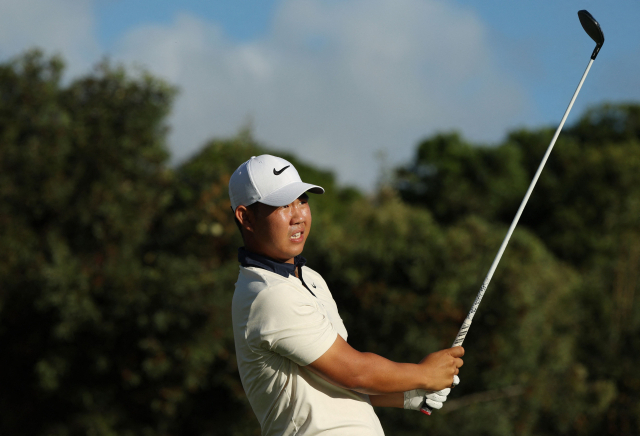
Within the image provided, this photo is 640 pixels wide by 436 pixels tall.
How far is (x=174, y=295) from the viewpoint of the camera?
44.0ft

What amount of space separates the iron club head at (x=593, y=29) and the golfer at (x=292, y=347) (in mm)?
1636

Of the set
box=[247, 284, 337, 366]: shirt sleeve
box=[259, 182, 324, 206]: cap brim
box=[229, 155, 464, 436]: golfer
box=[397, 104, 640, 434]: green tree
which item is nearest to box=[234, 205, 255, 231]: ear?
box=[229, 155, 464, 436]: golfer

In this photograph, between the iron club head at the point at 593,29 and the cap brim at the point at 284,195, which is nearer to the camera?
the cap brim at the point at 284,195

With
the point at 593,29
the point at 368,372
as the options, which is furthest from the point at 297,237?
the point at 593,29

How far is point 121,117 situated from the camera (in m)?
14.8

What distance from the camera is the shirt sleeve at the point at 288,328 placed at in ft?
8.13

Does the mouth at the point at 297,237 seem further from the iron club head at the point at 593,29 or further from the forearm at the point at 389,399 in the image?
the iron club head at the point at 593,29

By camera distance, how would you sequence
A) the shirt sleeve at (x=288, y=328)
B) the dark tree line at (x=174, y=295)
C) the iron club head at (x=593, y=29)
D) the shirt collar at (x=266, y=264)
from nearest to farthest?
1. the shirt sleeve at (x=288, y=328)
2. the shirt collar at (x=266, y=264)
3. the iron club head at (x=593, y=29)
4. the dark tree line at (x=174, y=295)

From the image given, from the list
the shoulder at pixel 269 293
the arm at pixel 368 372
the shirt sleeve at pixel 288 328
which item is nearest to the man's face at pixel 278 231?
the shoulder at pixel 269 293

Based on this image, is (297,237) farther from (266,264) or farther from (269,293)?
(269,293)

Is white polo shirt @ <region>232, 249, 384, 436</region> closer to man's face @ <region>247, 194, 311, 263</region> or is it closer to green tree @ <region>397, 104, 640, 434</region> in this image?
man's face @ <region>247, 194, 311, 263</region>

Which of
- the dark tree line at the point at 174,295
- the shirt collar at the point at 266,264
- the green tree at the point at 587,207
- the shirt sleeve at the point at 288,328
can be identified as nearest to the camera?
the shirt sleeve at the point at 288,328

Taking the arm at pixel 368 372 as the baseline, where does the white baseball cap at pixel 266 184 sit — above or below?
above

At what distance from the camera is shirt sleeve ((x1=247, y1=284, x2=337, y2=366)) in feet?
8.13
